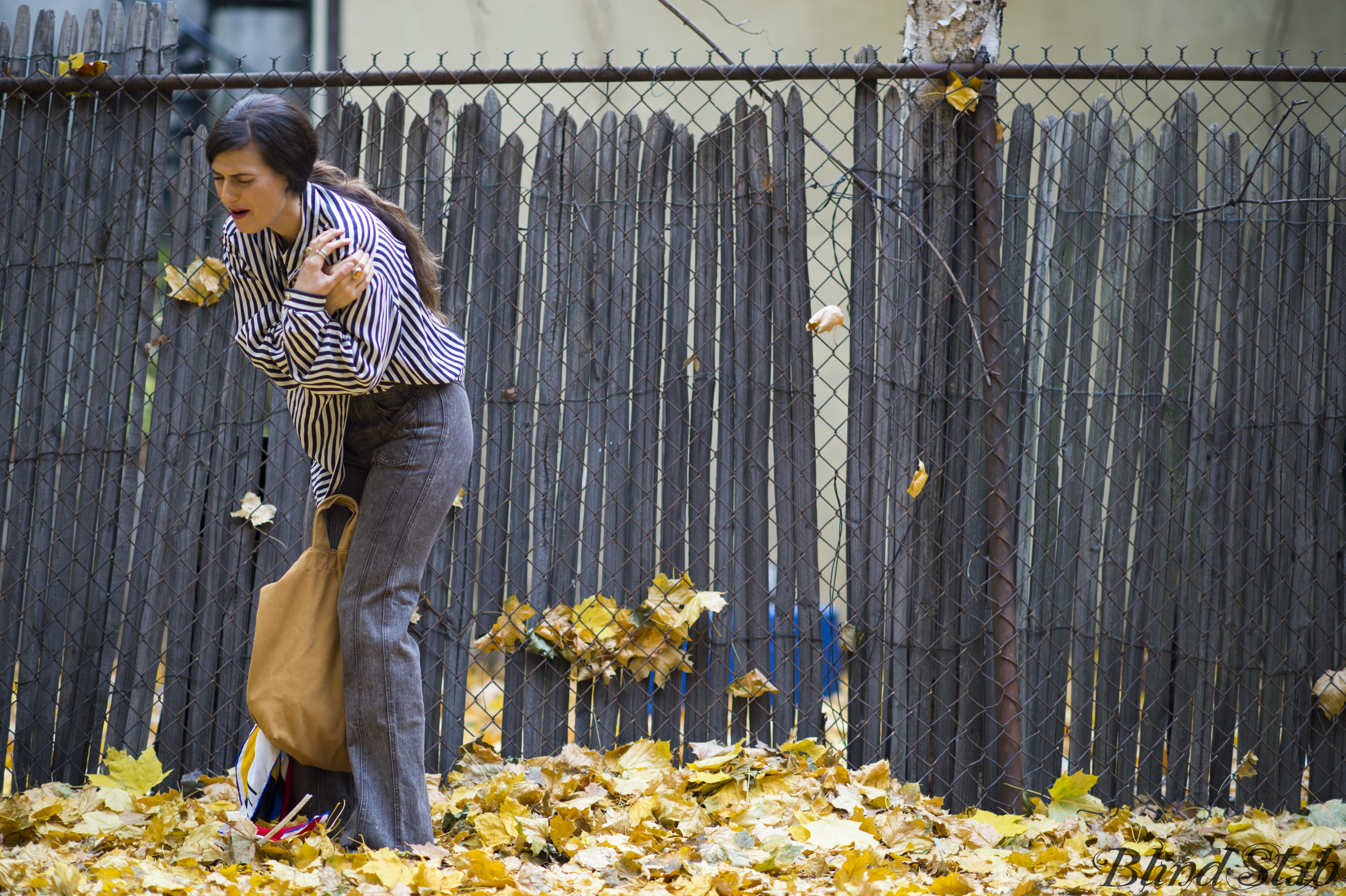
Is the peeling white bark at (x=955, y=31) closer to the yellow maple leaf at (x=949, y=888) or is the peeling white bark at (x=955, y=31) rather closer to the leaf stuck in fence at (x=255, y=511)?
the yellow maple leaf at (x=949, y=888)

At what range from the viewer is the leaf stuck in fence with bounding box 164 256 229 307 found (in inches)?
117

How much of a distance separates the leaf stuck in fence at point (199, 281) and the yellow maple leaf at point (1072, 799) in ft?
9.93

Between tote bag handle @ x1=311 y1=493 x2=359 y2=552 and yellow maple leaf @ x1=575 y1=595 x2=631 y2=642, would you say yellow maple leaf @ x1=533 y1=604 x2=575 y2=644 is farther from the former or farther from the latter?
tote bag handle @ x1=311 y1=493 x2=359 y2=552

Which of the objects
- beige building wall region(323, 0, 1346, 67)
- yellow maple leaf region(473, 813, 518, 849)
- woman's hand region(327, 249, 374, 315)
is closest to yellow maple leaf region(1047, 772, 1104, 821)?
yellow maple leaf region(473, 813, 518, 849)

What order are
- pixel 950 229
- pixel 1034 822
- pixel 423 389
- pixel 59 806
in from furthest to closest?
1. pixel 950 229
2. pixel 1034 822
3. pixel 59 806
4. pixel 423 389

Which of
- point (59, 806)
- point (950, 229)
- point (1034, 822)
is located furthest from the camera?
point (950, 229)

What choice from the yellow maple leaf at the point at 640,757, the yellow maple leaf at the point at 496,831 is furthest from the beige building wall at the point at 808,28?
the yellow maple leaf at the point at 496,831

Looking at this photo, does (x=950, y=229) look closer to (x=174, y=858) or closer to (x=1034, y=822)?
(x=1034, y=822)

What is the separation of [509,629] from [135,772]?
122 cm

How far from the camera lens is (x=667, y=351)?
9.84 feet

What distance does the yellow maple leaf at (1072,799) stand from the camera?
2.88 meters

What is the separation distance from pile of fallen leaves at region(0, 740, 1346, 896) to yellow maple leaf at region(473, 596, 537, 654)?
1.10ft

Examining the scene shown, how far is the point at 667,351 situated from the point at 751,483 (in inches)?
19.6

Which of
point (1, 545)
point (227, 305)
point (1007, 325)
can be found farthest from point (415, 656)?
point (1007, 325)
